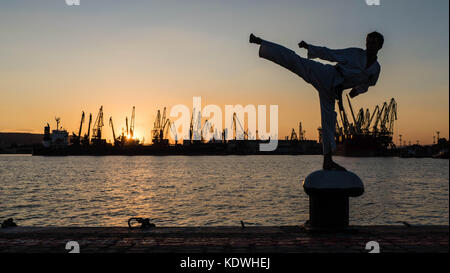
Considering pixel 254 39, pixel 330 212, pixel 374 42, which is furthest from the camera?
pixel 330 212

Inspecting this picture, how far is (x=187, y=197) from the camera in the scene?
1329 inches

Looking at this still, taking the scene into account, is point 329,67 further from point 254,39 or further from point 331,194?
point 331,194

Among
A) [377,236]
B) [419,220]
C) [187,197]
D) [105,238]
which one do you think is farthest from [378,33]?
[187,197]

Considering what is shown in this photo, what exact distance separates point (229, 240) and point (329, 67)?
275 cm

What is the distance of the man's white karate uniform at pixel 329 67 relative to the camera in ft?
20.5

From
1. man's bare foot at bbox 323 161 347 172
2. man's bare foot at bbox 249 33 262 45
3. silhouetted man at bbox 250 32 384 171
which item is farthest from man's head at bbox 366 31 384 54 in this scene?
man's bare foot at bbox 323 161 347 172

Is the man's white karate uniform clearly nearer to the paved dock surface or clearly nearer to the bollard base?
the bollard base

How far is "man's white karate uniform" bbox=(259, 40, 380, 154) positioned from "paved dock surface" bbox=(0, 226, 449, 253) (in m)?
2.02

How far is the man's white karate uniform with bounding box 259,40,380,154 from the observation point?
20.5 feet

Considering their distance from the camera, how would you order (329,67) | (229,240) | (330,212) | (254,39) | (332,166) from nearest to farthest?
(229,240) < (254,39) < (329,67) < (330,212) < (332,166)

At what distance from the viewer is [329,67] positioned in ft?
21.1

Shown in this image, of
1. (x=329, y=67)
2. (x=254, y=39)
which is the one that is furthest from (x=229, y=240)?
(x=329, y=67)

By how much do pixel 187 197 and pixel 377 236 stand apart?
28163 mm
